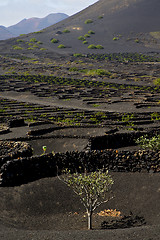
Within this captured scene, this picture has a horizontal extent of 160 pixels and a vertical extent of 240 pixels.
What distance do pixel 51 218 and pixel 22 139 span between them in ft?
65.4

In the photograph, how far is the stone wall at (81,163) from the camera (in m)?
25.0

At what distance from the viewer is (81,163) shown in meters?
26.6

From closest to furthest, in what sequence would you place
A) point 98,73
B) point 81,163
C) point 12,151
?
point 81,163, point 12,151, point 98,73

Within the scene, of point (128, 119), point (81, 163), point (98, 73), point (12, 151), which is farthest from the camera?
point (98, 73)

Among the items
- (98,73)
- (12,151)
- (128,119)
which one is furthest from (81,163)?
(98,73)

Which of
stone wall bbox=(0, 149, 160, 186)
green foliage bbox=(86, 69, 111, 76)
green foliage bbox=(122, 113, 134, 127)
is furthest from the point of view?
green foliage bbox=(86, 69, 111, 76)

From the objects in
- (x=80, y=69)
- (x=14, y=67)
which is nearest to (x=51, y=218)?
(x=80, y=69)

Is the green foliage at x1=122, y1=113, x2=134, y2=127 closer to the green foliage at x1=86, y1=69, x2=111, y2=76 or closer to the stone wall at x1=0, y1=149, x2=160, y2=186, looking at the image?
the stone wall at x1=0, y1=149, x2=160, y2=186

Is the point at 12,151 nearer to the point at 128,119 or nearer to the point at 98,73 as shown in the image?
the point at 128,119

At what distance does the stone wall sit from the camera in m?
25.0

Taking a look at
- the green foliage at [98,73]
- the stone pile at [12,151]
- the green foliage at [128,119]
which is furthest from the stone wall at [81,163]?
the green foliage at [98,73]

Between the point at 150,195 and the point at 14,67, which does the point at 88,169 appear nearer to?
the point at 150,195

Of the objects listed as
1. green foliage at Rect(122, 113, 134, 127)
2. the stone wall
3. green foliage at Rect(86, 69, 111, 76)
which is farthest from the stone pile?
green foliage at Rect(86, 69, 111, 76)

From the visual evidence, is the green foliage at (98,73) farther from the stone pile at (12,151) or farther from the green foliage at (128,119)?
the stone pile at (12,151)
